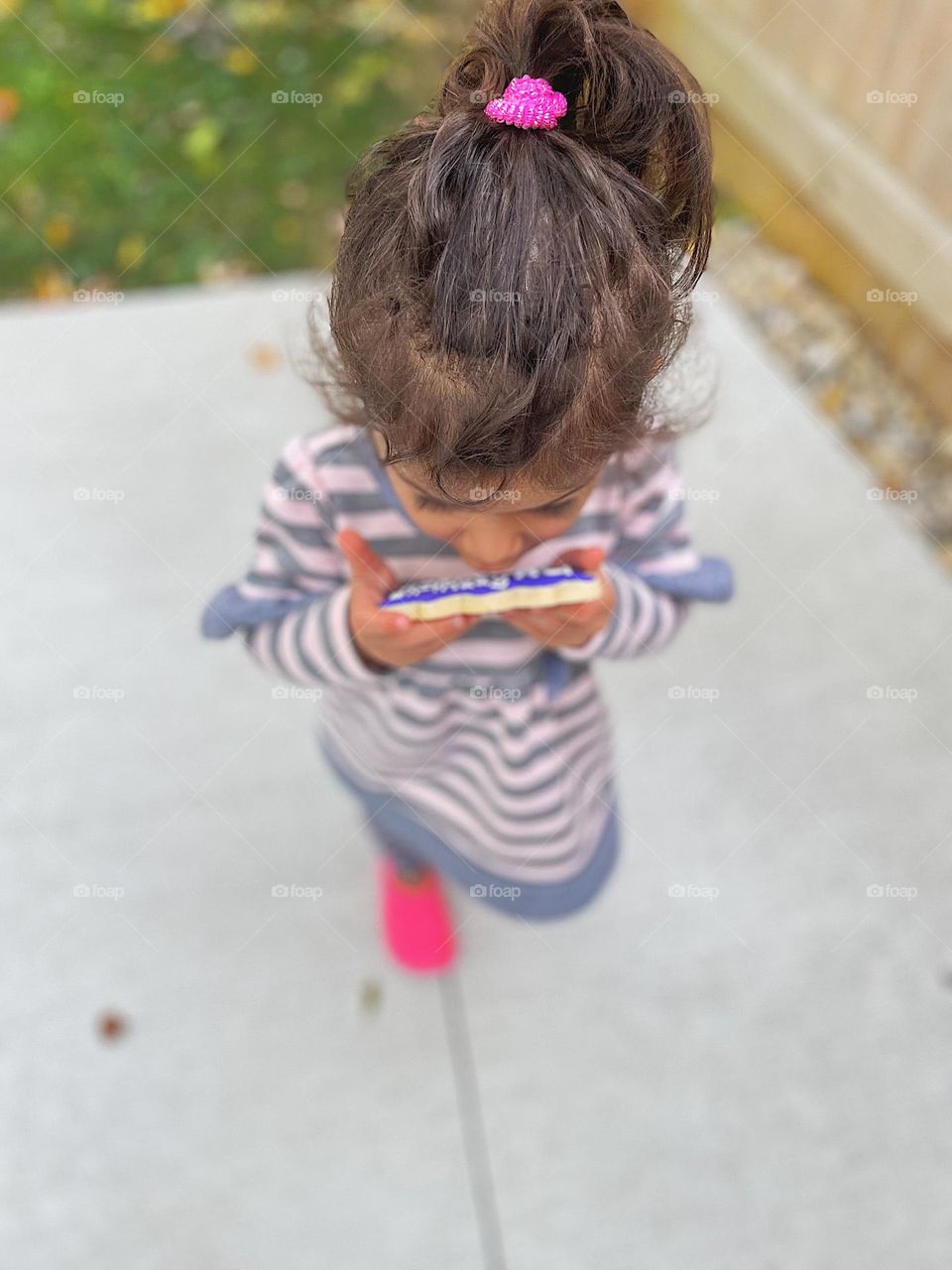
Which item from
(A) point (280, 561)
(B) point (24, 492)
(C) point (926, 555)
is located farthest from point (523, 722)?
(B) point (24, 492)

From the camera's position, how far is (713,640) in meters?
2.10

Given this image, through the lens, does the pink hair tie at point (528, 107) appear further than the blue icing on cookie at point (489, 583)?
No

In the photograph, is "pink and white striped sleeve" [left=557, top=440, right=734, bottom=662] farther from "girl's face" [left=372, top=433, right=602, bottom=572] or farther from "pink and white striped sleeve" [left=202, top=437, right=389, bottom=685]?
"pink and white striped sleeve" [left=202, top=437, right=389, bottom=685]

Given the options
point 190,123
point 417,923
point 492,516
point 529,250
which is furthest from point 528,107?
point 190,123

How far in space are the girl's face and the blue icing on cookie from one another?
31 mm

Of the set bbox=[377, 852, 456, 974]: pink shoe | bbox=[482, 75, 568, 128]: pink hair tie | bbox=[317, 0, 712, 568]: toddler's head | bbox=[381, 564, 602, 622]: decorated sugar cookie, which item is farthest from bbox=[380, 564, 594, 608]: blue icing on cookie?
bbox=[377, 852, 456, 974]: pink shoe

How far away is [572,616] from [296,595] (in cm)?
39

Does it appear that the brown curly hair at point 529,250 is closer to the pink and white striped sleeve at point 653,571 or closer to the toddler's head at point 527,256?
the toddler's head at point 527,256

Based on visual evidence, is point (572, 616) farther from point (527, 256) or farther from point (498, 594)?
point (527, 256)

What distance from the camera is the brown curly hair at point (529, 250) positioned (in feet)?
2.68

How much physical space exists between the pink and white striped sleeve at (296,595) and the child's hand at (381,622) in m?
0.06

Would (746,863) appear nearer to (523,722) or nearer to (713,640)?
(713,640)

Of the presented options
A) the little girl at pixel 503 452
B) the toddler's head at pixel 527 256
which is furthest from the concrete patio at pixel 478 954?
the toddler's head at pixel 527 256

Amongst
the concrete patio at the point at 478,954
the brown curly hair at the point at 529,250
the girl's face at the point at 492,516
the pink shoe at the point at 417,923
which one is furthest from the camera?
the pink shoe at the point at 417,923
